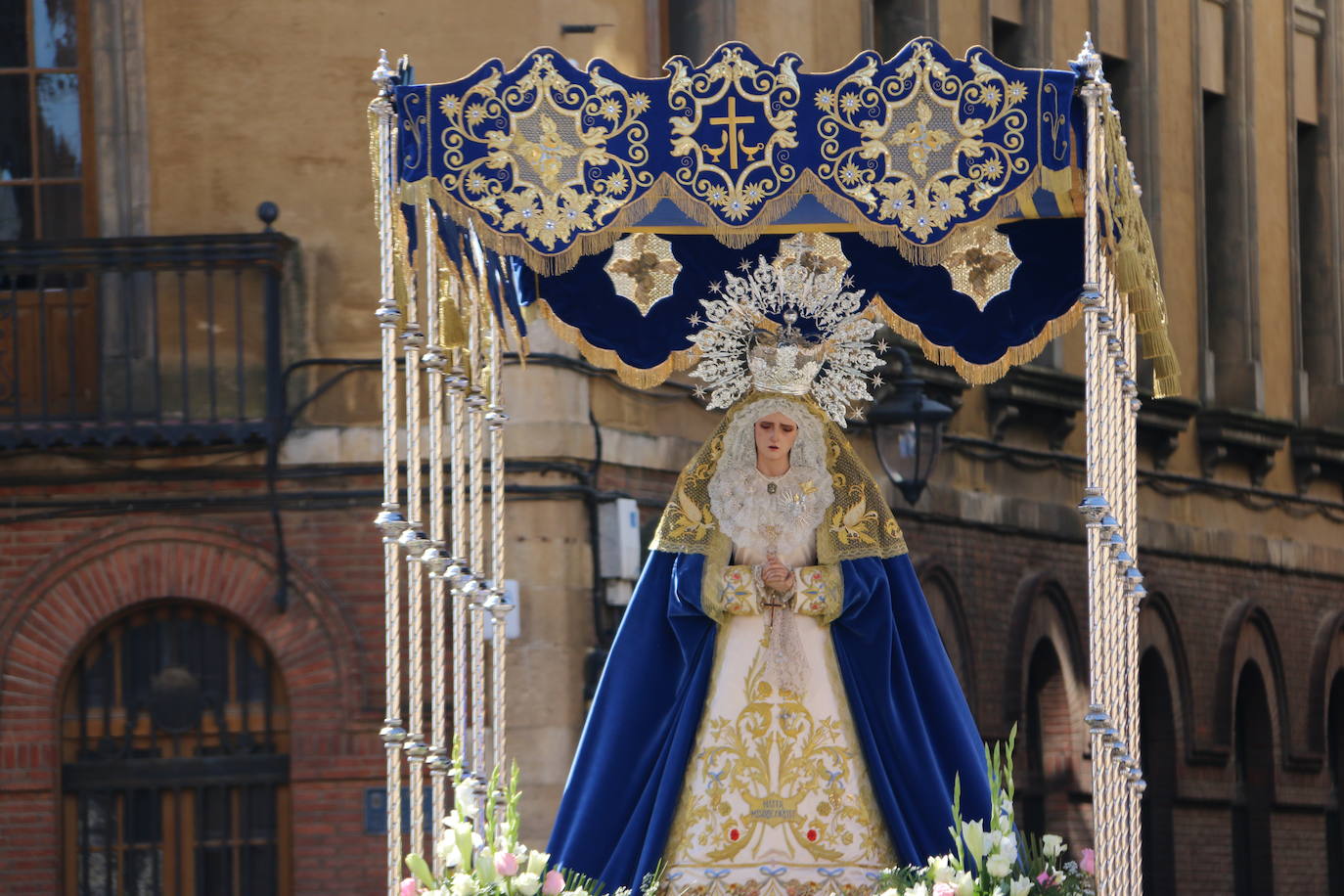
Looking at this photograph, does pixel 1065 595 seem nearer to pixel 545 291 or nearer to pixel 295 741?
A: pixel 295 741

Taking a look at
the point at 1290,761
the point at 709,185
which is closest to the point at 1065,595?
the point at 1290,761

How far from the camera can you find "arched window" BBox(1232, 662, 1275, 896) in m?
25.5

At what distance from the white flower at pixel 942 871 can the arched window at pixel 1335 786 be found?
16832 mm

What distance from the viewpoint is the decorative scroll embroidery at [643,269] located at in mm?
12508

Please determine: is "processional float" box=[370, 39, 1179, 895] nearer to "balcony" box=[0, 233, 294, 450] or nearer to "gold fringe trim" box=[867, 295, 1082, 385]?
"gold fringe trim" box=[867, 295, 1082, 385]

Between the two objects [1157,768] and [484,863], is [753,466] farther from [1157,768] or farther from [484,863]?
[1157,768]

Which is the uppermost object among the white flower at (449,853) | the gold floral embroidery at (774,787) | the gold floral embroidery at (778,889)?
the gold floral embroidery at (774,787)

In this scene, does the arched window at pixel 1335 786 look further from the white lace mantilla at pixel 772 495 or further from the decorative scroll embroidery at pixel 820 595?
the decorative scroll embroidery at pixel 820 595

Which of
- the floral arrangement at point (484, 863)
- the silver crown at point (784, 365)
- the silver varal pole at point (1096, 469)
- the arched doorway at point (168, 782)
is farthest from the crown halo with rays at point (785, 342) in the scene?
the arched doorway at point (168, 782)

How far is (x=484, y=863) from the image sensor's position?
1050 cm

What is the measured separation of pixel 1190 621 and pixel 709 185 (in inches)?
566

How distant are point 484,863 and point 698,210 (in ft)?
7.19

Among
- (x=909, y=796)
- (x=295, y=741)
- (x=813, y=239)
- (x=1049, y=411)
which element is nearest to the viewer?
(x=909, y=796)

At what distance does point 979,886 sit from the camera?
10.6 meters
